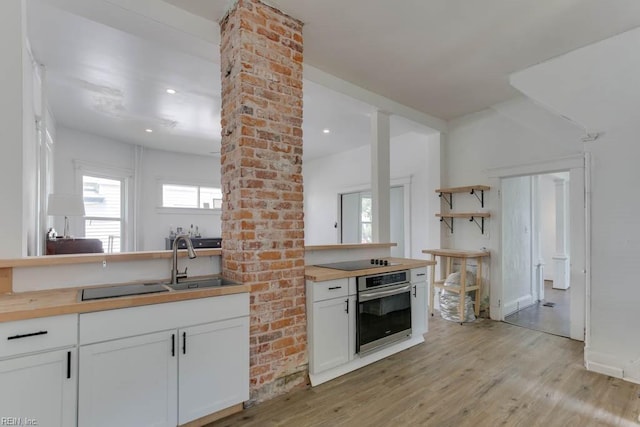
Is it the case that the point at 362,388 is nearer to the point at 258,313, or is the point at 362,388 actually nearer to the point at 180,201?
the point at 258,313

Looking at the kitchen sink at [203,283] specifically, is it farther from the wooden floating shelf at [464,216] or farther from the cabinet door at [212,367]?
the wooden floating shelf at [464,216]

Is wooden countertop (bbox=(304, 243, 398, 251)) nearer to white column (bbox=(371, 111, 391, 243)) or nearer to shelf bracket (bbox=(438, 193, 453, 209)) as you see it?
white column (bbox=(371, 111, 391, 243))

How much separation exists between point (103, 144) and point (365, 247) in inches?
209

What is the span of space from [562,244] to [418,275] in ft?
15.3

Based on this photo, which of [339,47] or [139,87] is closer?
[339,47]

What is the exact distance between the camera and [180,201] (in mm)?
7215

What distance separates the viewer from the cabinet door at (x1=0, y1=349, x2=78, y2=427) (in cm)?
144

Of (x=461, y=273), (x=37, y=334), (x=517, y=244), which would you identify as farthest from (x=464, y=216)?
(x=37, y=334)

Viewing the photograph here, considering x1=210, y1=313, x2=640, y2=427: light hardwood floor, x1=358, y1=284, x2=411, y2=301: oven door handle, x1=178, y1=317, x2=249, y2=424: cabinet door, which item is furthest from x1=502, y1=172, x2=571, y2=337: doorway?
x1=178, y1=317, x2=249, y2=424: cabinet door

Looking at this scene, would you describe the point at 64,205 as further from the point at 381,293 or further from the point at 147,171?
the point at 381,293

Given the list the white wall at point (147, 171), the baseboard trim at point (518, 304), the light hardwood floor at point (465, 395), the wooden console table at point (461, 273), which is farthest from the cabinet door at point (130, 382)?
the white wall at point (147, 171)

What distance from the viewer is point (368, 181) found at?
6.21 metres

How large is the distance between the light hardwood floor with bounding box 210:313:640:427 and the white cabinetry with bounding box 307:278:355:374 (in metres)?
0.19

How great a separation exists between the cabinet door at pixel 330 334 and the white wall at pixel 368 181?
270cm
